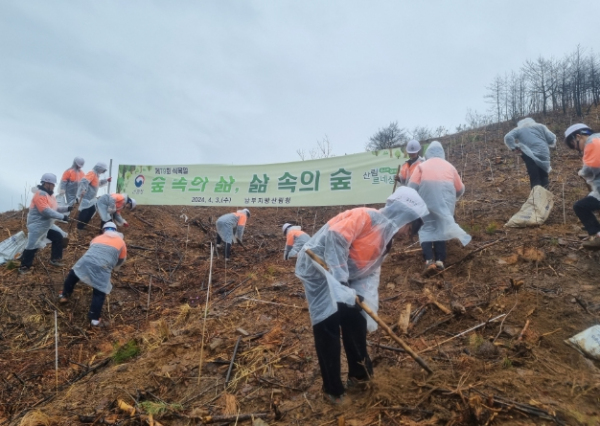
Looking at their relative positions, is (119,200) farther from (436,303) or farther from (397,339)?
(397,339)

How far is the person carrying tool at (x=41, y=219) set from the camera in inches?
254

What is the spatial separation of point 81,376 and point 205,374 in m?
1.42

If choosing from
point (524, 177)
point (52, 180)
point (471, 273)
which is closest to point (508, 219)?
point (471, 273)

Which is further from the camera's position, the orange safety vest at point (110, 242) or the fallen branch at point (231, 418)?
the orange safety vest at point (110, 242)

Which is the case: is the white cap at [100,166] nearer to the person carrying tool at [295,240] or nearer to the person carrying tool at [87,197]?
the person carrying tool at [87,197]

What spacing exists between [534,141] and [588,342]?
143 inches

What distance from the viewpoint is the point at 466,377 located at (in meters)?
2.79

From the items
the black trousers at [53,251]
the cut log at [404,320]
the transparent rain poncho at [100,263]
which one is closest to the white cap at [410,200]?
the cut log at [404,320]

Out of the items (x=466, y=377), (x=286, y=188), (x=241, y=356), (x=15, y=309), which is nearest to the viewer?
(x=466, y=377)

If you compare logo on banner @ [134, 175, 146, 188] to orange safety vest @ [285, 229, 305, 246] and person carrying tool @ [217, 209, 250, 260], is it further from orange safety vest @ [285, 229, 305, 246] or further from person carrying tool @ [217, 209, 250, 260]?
orange safety vest @ [285, 229, 305, 246]

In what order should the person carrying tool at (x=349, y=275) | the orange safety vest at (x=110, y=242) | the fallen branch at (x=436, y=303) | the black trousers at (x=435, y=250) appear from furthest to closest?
the orange safety vest at (x=110, y=242) < the black trousers at (x=435, y=250) < the fallen branch at (x=436, y=303) < the person carrying tool at (x=349, y=275)

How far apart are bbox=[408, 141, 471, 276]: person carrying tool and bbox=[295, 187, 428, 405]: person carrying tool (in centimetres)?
184

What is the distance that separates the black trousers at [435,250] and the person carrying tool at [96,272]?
4062 mm

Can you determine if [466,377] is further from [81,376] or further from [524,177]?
[524,177]
